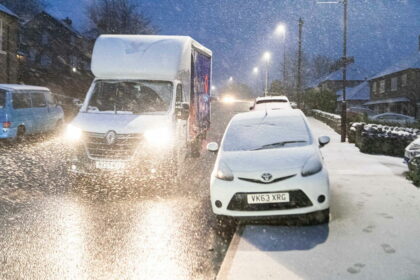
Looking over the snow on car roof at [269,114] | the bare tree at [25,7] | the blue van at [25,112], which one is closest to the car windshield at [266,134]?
the snow on car roof at [269,114]

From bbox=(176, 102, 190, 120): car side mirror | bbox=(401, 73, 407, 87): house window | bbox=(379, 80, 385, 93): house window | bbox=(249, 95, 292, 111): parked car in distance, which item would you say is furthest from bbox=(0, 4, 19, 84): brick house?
bbox=(379, 80, 385, 93): house window

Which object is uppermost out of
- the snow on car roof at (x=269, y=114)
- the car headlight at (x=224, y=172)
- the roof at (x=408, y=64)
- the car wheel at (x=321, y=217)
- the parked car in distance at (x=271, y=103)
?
the roof at (x=408, y=64)

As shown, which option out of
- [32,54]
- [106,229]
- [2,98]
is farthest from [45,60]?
[106,229]

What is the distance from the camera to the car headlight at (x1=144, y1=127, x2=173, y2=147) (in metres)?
8.10

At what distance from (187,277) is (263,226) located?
1929 millimetres

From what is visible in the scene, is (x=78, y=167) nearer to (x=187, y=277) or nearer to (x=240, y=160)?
(x=240, y=160)

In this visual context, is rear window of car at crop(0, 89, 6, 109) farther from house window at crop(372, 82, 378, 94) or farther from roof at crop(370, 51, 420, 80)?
house window at crop(372, 82, 378, 94)

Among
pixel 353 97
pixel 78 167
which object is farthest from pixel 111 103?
pixel 353 97

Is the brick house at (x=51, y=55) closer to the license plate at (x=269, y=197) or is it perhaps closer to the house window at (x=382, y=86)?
the house window at (x=382, y=86)

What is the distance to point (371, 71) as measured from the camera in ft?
228

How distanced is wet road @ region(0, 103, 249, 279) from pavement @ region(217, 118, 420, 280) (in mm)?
400

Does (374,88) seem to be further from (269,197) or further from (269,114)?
(269,197)

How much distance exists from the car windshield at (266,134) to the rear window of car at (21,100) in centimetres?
1012

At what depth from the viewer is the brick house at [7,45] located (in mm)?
29938
